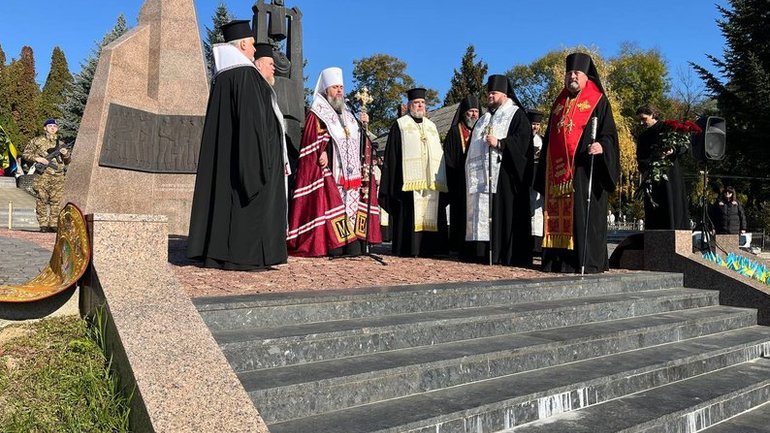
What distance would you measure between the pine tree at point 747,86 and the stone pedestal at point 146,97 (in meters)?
23.7

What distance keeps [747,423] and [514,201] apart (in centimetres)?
463

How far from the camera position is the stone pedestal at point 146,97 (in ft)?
39.7

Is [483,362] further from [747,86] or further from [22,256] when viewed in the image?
[747,86]

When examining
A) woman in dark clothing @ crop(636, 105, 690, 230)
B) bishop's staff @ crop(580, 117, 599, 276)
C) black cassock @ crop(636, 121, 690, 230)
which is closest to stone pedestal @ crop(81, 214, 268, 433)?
bishop's staff @ crop(580, 117, 599, 276)

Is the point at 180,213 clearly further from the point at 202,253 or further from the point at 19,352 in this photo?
the point at 19,352

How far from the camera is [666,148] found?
9180mm

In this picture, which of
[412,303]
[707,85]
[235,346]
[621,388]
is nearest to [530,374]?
[621,388]

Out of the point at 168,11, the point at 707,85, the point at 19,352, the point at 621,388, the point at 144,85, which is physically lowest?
the point at 621,388

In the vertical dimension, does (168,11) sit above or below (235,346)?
above

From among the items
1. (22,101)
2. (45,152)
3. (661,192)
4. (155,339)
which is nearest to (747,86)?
(661,192)

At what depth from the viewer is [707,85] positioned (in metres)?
30.2

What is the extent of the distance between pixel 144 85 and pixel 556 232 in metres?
8.90

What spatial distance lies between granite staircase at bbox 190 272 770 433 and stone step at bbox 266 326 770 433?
1cm

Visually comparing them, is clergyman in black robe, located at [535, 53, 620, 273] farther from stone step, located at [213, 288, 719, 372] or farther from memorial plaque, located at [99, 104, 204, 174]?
memorial plaque, located at [99, 104, 204, 174]
